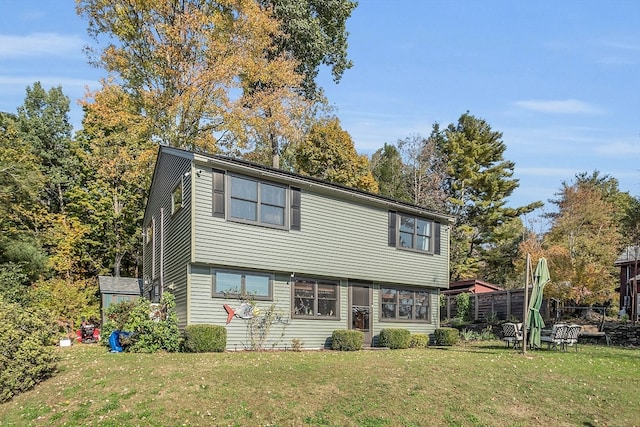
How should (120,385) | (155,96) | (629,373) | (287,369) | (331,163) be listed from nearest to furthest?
(120,385) → (287,369) → (629,373) → (155,96) → (331,163)

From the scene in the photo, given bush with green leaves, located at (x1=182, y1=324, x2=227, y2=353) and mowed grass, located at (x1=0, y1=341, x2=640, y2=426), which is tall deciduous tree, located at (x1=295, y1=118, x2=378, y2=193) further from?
mowed grass, located at (x1=0, y1=341, x2=640, y2=426)

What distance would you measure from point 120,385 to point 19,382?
7.61ft

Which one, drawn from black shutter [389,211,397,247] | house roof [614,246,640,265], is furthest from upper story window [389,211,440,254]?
house roof [614,246,640,265]

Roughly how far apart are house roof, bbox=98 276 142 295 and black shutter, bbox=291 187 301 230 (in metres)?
11.1

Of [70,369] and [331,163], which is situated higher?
[331,163]

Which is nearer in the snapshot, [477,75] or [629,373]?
[629,373]

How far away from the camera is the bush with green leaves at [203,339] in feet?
46.1

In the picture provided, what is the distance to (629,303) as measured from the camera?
3331cm

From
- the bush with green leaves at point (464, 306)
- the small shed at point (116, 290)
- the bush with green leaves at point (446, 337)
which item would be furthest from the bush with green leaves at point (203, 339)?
the bush with green leaves at point (464, 306)

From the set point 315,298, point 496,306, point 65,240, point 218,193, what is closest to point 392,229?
point 315,298

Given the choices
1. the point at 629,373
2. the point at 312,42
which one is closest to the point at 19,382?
the point at 629,373

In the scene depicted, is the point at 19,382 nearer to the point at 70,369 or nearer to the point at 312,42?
the point at 70,369

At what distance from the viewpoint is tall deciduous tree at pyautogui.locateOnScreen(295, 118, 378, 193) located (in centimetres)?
3209

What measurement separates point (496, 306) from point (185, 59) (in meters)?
20.0
